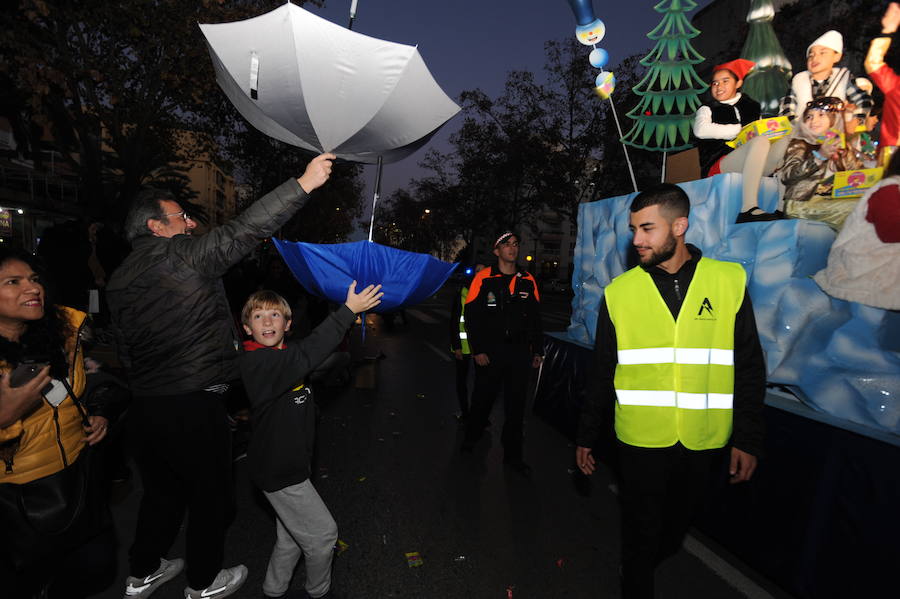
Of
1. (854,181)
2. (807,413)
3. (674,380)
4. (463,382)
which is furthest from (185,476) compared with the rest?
(854,181)

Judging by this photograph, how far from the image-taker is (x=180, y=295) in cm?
227

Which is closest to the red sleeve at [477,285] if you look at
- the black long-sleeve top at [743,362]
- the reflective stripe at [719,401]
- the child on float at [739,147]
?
the child on float at [739,147]

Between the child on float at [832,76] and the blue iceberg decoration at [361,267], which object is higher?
the child on float at [832,76]

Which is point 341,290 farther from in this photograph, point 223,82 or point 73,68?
point 73,68

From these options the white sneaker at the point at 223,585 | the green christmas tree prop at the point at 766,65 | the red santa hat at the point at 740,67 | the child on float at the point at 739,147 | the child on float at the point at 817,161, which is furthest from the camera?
the red santa hat at the point at 740,67

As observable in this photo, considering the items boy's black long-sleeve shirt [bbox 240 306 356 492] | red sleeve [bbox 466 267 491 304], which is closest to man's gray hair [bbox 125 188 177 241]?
boy's black long-sleeve shirt [bbox 240 306 356 492]

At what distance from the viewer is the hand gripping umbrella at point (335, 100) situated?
2.87m

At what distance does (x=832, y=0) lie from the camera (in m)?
15.6

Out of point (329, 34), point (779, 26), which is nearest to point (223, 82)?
point (329, 34)

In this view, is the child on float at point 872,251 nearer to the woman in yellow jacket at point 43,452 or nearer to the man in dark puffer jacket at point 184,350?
the man in dark puffer jacket at point 184,350

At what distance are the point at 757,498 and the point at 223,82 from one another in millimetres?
4506

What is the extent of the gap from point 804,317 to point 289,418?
3.41 metres

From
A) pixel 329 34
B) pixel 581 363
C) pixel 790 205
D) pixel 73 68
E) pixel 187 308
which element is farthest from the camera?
pixel 73 68

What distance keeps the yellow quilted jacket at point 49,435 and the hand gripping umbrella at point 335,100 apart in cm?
144
